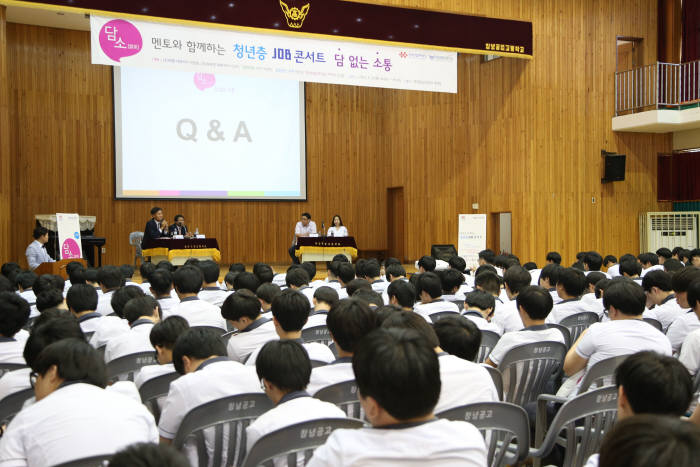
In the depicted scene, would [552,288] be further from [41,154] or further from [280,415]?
[41,154]

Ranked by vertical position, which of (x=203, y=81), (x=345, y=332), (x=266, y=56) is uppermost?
(x=203, y=81)

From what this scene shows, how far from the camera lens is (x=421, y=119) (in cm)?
1511

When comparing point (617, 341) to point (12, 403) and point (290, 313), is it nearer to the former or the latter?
point (290, 313)

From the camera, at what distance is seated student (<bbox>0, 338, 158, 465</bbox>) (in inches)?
79.2

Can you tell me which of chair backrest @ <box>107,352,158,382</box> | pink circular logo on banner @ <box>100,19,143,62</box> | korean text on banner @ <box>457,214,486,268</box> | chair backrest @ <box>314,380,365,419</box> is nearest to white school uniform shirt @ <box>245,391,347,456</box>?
chair backrest @ <box>314,380,365,419</box>

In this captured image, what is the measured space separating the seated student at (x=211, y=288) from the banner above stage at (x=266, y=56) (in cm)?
456

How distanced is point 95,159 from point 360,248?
21.8 ft

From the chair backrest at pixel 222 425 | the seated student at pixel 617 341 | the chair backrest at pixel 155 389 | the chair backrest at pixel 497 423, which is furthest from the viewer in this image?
the seated student at pixel 617 341

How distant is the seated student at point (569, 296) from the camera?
489 cm

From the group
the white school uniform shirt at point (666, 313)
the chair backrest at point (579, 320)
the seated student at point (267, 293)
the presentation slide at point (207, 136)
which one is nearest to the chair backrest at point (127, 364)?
the seated student at point (267, 293)

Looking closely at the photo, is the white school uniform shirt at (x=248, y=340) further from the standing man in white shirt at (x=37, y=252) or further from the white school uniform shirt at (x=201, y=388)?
the standing man in white shirt at (x=37, y=252)

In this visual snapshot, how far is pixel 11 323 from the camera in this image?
3.55 meters

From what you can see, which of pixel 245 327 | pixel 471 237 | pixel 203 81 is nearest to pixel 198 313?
pixel 245 327

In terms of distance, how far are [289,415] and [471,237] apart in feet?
35.6
